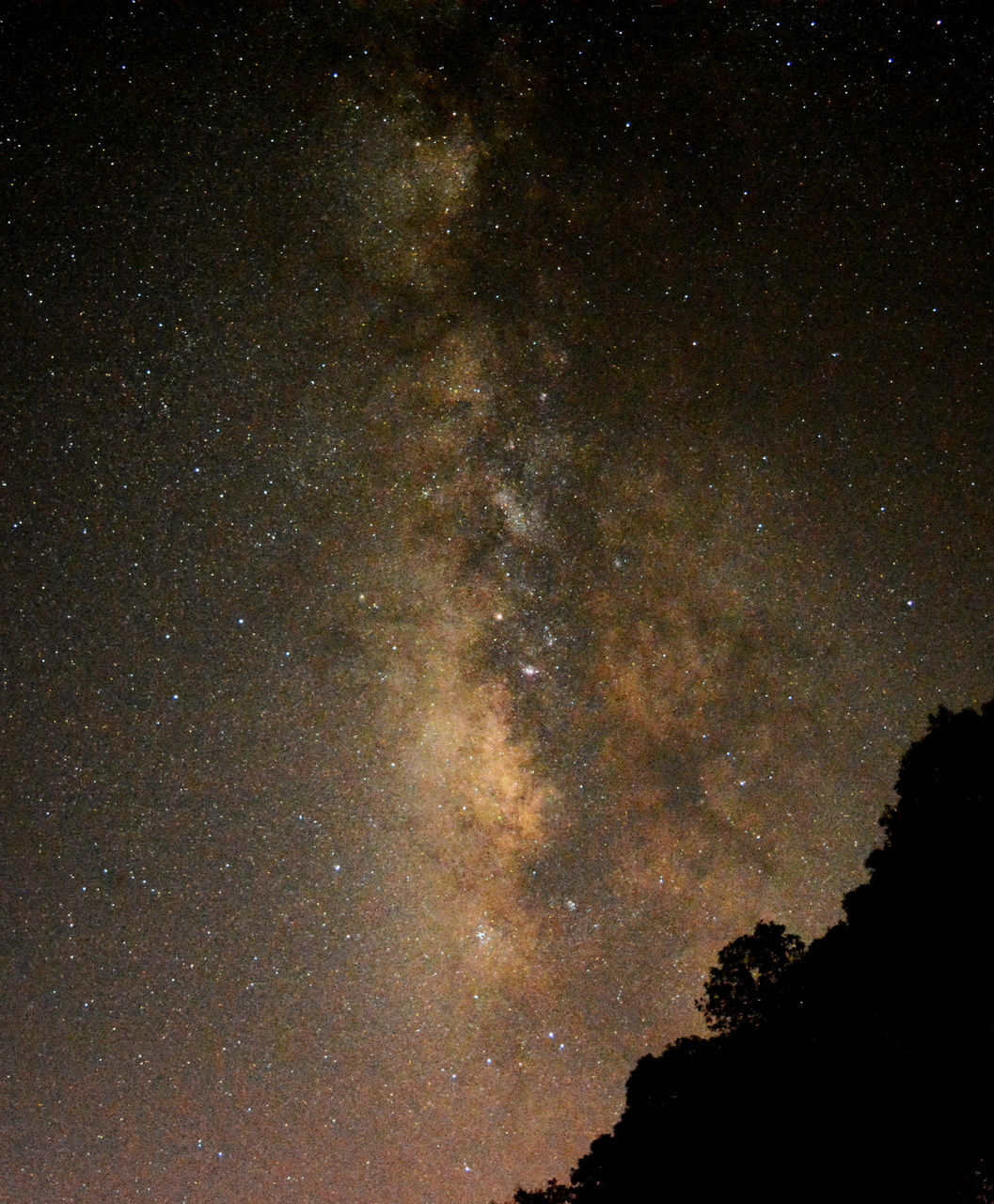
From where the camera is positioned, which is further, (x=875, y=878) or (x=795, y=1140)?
(x=875, y=878)

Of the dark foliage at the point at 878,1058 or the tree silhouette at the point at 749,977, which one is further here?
the tree silhouette at the point at 749,977

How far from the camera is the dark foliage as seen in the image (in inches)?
320

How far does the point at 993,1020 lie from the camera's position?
816 cm

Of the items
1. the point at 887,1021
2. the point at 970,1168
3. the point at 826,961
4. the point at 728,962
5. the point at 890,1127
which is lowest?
the point at 970,1168

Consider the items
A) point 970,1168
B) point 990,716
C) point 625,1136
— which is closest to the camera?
point 970,1168

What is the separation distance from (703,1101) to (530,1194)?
221 inches

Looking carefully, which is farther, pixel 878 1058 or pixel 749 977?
pixel 749 977

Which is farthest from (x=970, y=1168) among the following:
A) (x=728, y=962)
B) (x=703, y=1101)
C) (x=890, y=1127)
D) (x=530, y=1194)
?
(x=530, y=1194)

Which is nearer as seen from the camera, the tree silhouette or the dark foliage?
the dark foliage

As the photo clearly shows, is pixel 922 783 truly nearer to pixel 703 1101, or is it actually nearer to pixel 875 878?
pixel 875 878

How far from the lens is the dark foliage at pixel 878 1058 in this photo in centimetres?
814

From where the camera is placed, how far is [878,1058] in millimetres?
8562

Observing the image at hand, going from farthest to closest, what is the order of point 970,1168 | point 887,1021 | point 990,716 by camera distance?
point 990,716
point 887,1021
point 970,1168

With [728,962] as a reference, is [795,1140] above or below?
below
